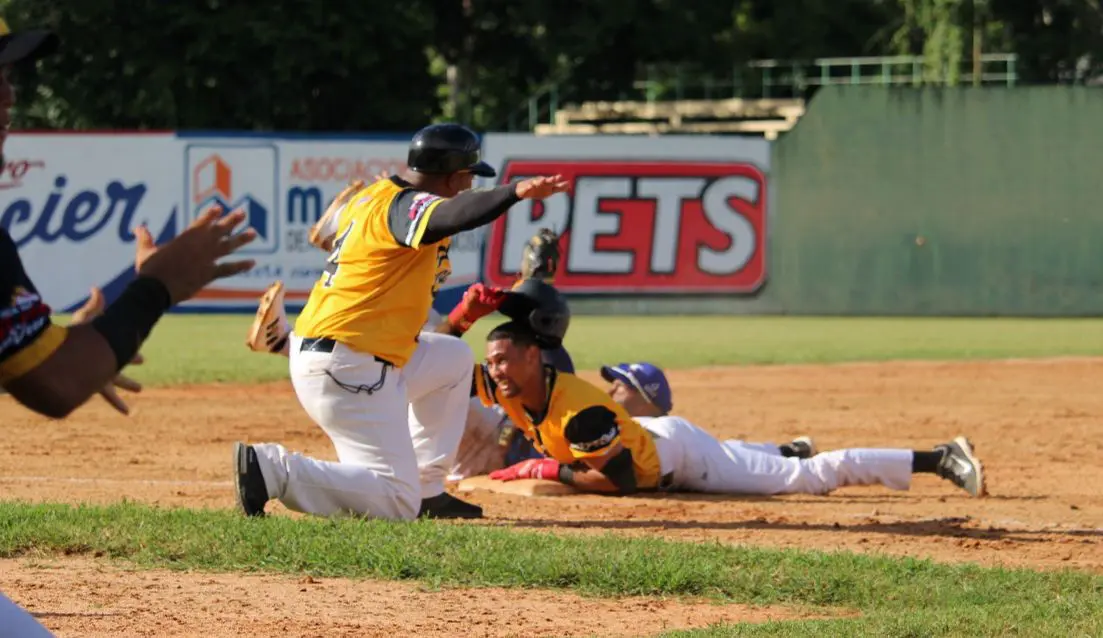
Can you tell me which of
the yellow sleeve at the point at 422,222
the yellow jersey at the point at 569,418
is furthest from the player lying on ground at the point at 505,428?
the yellow sleeve at the point at 422,222

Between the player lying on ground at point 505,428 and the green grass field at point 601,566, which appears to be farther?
the player lying on ground at point 505,428

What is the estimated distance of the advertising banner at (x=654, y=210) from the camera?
24.1 meters

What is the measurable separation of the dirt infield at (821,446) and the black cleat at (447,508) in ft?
0.46

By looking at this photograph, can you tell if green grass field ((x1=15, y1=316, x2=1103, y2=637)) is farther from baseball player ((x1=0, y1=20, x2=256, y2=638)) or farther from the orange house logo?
the orange house logo

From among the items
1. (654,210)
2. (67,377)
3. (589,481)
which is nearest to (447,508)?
(589,481)

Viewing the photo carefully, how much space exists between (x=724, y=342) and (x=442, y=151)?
1338 cm

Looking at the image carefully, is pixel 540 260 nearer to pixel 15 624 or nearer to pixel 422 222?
pixel 422 222

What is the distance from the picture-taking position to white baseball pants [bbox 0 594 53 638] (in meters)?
3.66

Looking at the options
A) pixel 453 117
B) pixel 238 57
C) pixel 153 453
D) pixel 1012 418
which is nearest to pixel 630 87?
pixel 453 117

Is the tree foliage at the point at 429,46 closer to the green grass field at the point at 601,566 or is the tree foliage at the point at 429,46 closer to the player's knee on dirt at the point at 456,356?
the player's knee on dirt at the point at 456,356

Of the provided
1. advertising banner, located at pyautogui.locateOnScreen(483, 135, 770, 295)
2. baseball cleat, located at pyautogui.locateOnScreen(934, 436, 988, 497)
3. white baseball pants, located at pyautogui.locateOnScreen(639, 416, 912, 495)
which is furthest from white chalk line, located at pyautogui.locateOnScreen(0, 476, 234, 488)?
advertising banner, located at pyautogui.locateOnScreen(483, 135, 770, 295)

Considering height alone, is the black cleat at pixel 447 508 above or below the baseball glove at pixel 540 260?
below

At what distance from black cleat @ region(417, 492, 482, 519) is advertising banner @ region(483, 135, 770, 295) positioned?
16.0 metres

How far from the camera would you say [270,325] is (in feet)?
25.8
